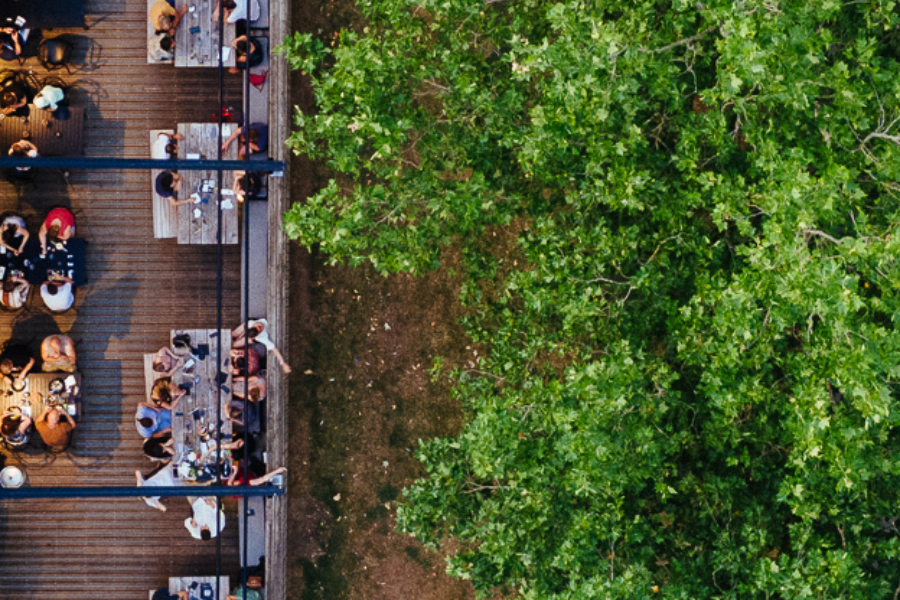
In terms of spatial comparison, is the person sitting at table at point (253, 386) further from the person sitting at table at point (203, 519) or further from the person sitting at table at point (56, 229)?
the person sitting at table at point (56, 229)

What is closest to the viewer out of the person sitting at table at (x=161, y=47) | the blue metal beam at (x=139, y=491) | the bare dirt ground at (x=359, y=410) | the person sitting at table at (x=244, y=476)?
the blue metal beam at (x=139, y=491)

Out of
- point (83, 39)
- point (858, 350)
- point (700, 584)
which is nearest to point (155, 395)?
point (83, 39)

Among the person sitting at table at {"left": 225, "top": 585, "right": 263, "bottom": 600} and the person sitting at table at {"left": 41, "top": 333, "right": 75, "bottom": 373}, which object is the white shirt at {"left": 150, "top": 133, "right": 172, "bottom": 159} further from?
the person sitting at table at {"left": 225, "top": 585, "right": 263, "bottom": 600}

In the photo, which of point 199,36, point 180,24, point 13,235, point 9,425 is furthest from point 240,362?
point 180,24

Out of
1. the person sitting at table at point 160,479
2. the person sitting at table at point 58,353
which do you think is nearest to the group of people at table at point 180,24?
the person sitting at table at point 58,353

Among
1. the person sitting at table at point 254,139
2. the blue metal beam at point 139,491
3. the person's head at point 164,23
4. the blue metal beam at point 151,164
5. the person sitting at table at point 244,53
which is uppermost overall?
the person's head at point 164,23

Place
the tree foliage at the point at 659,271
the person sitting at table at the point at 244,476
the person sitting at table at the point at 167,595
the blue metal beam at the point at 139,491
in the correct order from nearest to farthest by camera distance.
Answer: the tree foliage at the point at 659,271 → the blue metal beam at the point at 139,491 → the person sitting at table at the point at 244,476 → the person sitting at table at the point at 167,595

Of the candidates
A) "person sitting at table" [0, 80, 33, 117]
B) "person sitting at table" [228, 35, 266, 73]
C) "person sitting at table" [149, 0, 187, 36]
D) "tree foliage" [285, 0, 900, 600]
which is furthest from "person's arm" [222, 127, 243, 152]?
"person sitting at table" [0, 80, 33, 117]
